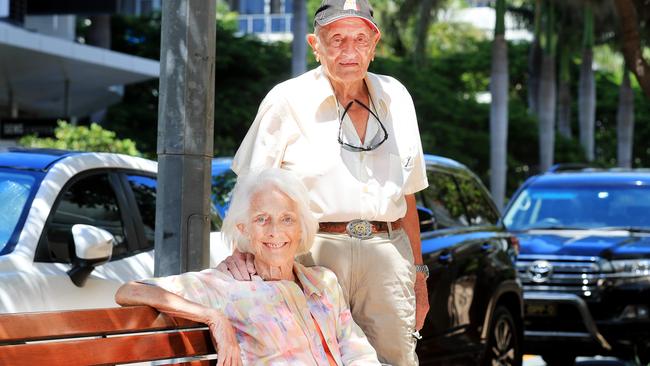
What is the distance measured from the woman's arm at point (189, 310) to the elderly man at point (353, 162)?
739 millimetres

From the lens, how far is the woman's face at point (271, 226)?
4.43 m

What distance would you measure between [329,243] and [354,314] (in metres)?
Result: 0.32

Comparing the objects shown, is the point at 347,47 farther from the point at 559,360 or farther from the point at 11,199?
the point at 559,360

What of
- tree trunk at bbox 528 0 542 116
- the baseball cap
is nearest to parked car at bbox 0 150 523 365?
the baseball cap

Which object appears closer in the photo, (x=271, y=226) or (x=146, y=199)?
(x=271, y=226)

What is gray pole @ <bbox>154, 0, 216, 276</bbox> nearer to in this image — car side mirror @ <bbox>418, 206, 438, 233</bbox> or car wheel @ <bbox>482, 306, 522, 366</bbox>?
car side mirror @ <bbox>418, 206, 438, 233</bbox>

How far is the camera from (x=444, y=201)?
9062 millimetres

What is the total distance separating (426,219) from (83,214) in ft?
8.38

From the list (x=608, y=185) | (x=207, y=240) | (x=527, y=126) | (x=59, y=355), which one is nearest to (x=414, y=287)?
(x=207, y=240)

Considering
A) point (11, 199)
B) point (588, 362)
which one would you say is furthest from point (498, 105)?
point (11, 199)

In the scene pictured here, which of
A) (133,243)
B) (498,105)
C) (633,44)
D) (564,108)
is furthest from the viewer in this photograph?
(564,108)

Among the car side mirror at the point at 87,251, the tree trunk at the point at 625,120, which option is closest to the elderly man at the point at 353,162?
the car side mirror at the point at 87,251

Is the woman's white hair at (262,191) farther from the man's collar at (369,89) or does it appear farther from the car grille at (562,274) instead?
the car grille at (562,274)

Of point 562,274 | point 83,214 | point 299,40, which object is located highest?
point 299,40
